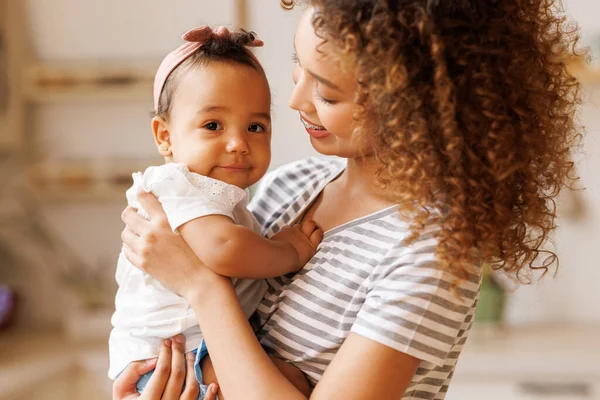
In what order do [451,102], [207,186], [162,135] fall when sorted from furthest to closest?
1. [162,135]
2. [207,186]
3. [451,102]

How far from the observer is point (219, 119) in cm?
131

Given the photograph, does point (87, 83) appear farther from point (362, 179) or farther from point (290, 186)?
point (362, 179)

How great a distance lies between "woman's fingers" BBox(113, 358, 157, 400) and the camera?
4.29ft

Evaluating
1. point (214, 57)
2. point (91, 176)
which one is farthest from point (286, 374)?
point (91, 176)

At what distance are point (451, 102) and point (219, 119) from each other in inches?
16.5

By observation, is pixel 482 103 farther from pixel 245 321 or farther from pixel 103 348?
pixel 103 348

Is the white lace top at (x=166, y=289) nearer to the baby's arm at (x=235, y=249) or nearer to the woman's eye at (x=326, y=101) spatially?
the baby's arm at (x=235, y=249)

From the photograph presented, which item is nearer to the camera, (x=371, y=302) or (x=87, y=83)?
(x=371, y=302)

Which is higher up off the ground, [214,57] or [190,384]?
[214,57]

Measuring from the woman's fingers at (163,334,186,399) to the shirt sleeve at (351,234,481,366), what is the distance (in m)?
0.32

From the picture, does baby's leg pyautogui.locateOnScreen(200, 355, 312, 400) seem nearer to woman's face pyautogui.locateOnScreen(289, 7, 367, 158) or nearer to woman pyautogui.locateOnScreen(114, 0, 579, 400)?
woman pyautogui.locateOnScreen(114, 0, 579, 400)

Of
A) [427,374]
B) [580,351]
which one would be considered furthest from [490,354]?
[427,374]

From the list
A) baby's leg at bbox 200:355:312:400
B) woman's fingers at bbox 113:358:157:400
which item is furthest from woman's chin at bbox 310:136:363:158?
woman's fingers at bbox 113:358:157:400

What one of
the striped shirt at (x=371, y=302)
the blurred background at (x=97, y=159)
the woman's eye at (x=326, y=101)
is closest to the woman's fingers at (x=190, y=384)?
the striped shirt at (x=371, y=302)
